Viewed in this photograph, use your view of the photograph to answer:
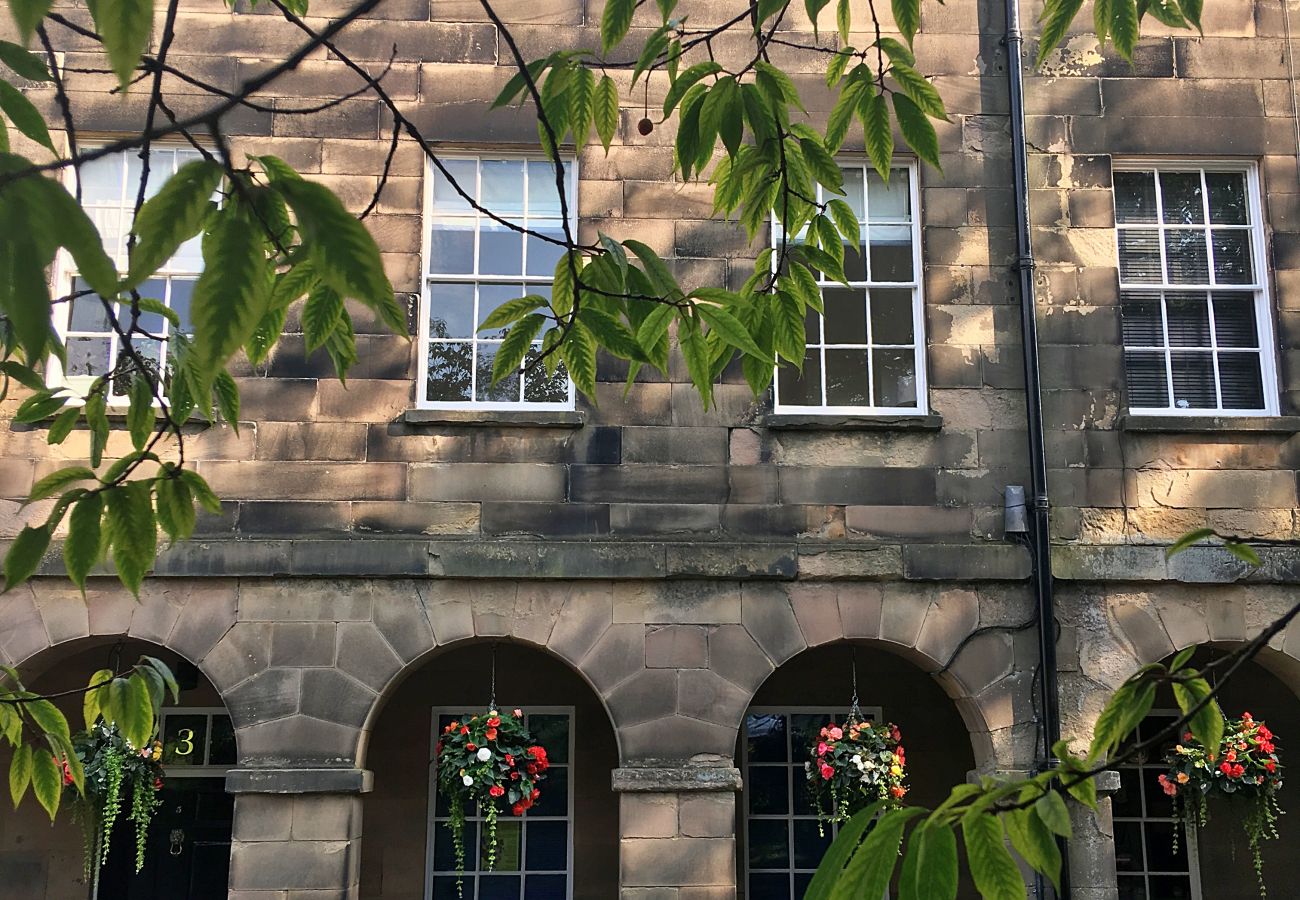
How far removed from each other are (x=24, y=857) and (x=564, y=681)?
3.79m

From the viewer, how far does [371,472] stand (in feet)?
25.0

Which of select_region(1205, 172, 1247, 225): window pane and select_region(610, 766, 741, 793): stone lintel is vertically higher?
select_region(1205, 172, 1247, 225): window pane

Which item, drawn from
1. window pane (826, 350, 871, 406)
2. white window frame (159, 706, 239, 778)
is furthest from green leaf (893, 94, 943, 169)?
white window frame (159, 706, 239, 778)

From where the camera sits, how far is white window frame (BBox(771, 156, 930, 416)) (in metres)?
7.89

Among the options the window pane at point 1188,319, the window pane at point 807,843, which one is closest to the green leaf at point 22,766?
the window pane at point 807,843

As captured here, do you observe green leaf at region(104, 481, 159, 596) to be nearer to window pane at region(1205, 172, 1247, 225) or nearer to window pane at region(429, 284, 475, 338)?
window pane at region(429, 284, 475, 338)

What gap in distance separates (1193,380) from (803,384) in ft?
8.27

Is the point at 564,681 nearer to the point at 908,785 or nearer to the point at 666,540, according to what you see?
the point at 666,540

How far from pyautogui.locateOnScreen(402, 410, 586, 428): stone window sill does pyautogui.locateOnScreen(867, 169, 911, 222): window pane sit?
94.2 inches

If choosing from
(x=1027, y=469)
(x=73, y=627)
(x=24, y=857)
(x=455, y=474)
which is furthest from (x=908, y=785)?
(x=24, y=857)

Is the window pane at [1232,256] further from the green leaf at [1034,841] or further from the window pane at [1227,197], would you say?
the green leaf at [1034,841]

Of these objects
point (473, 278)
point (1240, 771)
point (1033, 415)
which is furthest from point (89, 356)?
point (1240, 771)

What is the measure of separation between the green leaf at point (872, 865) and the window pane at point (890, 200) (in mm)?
7124

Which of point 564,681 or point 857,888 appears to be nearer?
point 857,888
